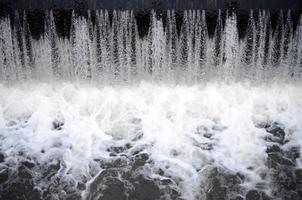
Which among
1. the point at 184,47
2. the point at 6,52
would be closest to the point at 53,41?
the point at 6,52

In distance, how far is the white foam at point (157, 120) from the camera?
7.43 metres

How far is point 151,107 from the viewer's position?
28.4 ft

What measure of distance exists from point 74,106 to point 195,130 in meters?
2.77

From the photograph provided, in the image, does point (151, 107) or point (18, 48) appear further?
point (18, 48)

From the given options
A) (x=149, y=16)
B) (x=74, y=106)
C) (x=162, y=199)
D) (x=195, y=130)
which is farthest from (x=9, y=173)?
(x=149, y=16)

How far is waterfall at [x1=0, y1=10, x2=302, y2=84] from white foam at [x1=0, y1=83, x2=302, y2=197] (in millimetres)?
312

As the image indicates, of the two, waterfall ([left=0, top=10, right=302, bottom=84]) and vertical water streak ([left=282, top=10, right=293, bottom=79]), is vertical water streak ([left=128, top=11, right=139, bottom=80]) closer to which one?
waterfall ([left=0, top=10, right=302, bottom=84])

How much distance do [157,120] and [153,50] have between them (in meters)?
1.70

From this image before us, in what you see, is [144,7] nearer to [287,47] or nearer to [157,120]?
[157,120]

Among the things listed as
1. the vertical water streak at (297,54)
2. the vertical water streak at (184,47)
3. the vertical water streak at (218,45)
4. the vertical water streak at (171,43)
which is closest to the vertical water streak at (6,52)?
the vertical water streak at (171,43)

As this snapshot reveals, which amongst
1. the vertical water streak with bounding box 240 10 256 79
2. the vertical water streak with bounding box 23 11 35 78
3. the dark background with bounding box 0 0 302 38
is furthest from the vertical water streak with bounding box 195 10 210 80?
the vertical water streak with bounding box 23 11 35 78

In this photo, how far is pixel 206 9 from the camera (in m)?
8.62

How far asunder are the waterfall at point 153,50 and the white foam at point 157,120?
1.02ft

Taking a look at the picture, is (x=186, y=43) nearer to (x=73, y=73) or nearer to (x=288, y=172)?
(x=73, y=73)
